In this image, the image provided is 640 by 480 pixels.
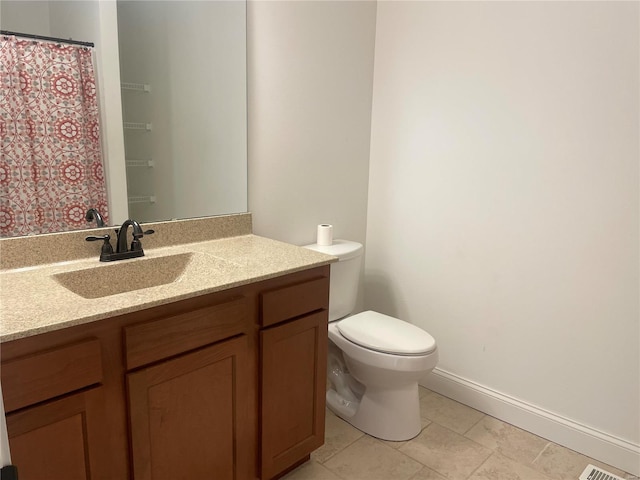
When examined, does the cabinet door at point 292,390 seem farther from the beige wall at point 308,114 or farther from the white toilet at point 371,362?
the beige wall at point 308,114

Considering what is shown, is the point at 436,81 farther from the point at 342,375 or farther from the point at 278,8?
the point at 342,375

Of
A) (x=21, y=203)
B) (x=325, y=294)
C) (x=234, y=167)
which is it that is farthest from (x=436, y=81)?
(x=21, y=203)

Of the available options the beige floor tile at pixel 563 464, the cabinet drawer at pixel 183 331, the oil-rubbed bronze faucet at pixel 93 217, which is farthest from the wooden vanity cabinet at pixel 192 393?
the beige floor tile at pixel 563 464

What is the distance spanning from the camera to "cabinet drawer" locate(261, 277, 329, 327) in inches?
61.5

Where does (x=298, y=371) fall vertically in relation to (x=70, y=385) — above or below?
below

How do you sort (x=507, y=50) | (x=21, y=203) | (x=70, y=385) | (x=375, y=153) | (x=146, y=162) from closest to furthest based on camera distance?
(x=70, y=385)
(x=21, y=203)
(x=146, y=162)
(x=507, y=50)
(x=375, y=153)

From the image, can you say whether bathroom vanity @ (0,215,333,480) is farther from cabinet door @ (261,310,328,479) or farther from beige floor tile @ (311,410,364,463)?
beige floor tile @ (311,410,364,463)

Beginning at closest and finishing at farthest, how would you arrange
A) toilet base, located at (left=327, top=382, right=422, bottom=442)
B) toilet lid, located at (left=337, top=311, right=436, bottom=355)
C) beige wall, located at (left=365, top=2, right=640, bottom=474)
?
beige wall, located at (left=365, top=2, right=640, bottom=474)
toilet lid, located at (left=337, top=311, right=436, bottom=355)
toilet base, located at (left=327, top=382, right=422, bottom=442)

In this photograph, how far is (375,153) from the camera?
103 inches

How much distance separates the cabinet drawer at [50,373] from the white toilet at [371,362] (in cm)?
116

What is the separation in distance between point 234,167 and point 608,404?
188 cm

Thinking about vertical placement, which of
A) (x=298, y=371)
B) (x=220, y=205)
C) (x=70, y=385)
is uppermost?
(x=220, y=205)

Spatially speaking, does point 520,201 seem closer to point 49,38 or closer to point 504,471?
point 504,471

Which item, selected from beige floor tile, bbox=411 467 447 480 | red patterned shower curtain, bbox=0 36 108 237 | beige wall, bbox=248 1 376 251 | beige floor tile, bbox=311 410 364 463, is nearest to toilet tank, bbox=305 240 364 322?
beige wall, bbox=248 1 376 251
